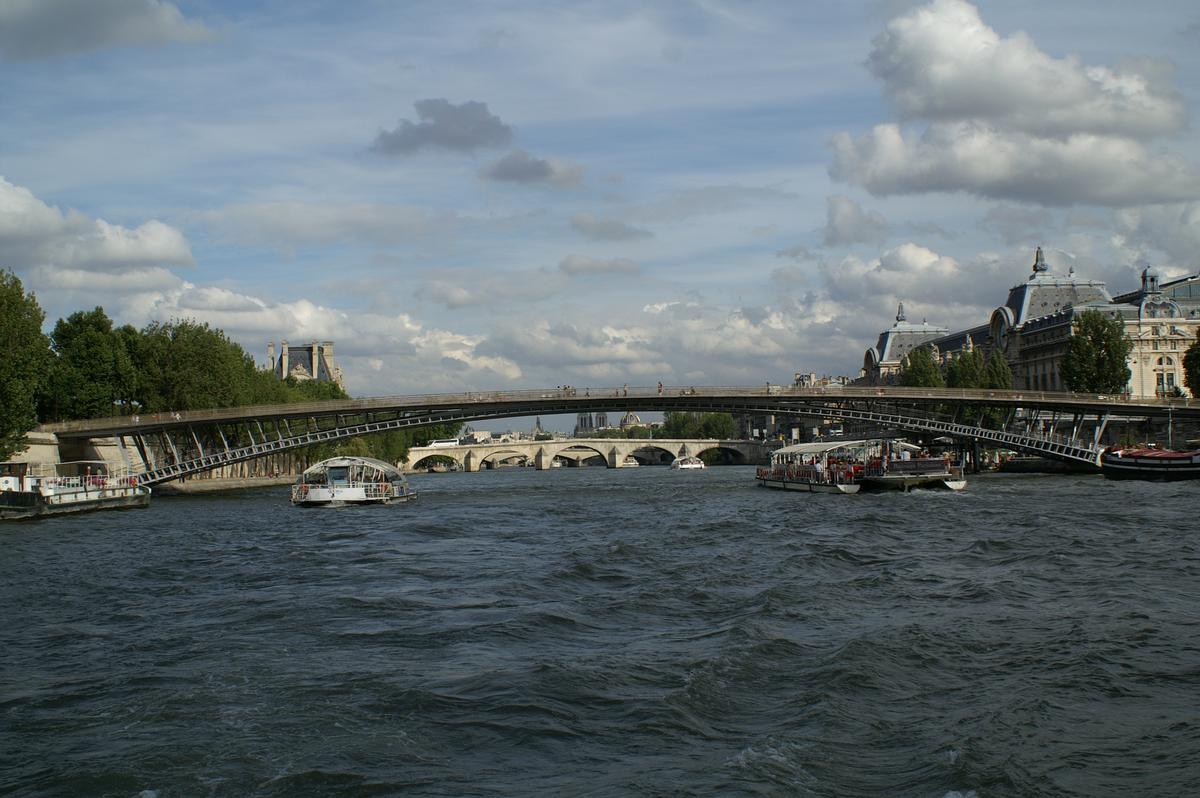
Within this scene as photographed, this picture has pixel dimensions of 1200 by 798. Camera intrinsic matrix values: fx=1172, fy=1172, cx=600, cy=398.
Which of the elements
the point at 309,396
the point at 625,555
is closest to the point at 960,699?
the point at 625,555

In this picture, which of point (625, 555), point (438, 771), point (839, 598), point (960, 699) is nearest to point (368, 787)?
point (438, 771)

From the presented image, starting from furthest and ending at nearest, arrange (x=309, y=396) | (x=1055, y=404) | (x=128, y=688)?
(x=309, y=396)
(x=1055, y=404)
(x=128, y=688)

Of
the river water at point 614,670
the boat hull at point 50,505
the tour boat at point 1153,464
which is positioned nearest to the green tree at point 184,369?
the boat hull at point 50,505

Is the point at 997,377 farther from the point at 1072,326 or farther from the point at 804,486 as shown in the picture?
the point at 804,486

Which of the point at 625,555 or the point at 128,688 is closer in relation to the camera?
the point at 128,688

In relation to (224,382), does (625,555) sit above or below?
below

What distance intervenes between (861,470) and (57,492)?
41.7m

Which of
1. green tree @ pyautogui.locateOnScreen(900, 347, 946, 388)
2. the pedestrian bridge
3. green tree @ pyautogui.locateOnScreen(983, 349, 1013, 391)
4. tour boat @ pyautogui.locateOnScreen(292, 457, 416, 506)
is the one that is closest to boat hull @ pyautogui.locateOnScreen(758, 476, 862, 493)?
tour boat @ pyautogui.locateOnScreen(292, 457, 416, 506)

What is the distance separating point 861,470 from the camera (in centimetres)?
6569

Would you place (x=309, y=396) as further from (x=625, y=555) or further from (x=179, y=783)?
(x=179, y=783)

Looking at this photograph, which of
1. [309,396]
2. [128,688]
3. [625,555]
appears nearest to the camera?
[128,688]

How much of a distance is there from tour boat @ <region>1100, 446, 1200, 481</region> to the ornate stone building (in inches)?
1302

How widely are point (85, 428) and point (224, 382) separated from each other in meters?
17.4

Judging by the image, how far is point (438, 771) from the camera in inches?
515
